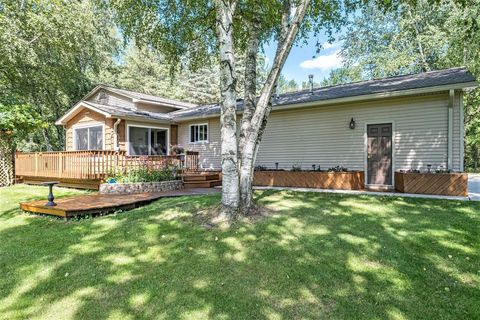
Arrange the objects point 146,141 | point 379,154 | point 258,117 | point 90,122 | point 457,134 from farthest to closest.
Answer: point 146,141
point 90,122
point 379,154
point 457,134
point 258,117

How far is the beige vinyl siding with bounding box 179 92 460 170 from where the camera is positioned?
753 cm

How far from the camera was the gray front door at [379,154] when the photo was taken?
8.27 meters

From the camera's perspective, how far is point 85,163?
8.96m

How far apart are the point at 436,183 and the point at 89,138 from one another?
40.9 feet

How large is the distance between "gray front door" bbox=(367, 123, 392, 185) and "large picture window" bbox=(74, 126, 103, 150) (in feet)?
33.1

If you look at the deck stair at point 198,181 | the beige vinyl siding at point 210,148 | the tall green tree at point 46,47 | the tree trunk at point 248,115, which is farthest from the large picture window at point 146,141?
the tree trunk at point 248,115

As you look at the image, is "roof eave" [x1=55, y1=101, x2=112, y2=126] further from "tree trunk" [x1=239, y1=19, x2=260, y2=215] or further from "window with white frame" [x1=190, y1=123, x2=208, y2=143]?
"tree trunk" [x1=239, y1=19, x2=260, y2=215]

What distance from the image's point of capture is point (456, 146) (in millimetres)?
A: 7238

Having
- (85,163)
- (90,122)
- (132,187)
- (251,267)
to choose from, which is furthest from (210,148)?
(251,267)

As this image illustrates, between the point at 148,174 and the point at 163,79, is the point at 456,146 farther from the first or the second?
the point at 163,79

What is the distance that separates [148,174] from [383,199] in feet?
21.9

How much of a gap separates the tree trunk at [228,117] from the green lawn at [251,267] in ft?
2.00

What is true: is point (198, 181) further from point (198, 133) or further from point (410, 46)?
point (410, 46)

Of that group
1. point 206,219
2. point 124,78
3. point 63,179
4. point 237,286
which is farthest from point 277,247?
point 124,78
